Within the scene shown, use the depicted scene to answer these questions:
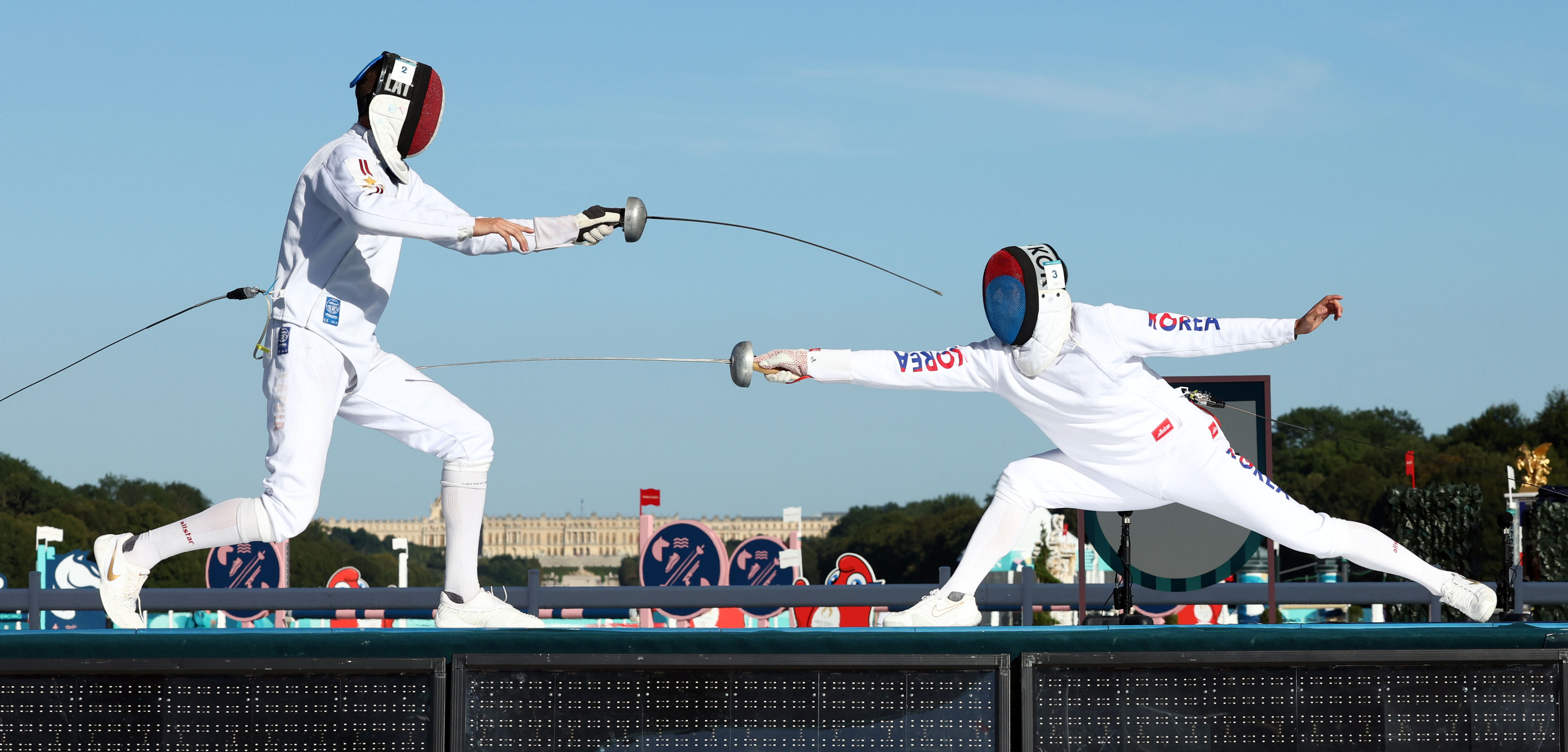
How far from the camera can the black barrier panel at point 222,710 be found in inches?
168

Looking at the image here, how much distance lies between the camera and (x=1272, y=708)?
4277 mm

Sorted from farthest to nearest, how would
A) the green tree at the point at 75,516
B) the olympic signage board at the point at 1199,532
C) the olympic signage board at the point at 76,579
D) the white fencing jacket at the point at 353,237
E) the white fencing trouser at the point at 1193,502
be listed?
the green tree at the point at 75,516
the olympic signage board at the point at 76,579
the olympic signage board at the point at 1199,532
the white fencing trouser at the point at 1193,502
the white fencing jacket at the point at 353,237

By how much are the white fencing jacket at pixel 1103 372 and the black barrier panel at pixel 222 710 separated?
2.21 meters

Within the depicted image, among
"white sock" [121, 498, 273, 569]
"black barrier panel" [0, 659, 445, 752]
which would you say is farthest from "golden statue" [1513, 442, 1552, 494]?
"black barrier panel" [0, 659, 445, 752]

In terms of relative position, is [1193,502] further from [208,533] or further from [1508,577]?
[208,533]

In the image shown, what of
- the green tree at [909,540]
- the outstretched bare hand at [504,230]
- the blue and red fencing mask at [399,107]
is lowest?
the green tree at [909,540]

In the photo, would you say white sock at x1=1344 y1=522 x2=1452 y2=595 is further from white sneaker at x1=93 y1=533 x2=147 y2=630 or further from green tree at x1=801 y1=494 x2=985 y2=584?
green tree at x1=801 y1=494 x2=985 y2=584

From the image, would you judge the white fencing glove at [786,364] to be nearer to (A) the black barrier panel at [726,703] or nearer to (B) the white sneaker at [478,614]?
(B) the white sneaker at [478,614]

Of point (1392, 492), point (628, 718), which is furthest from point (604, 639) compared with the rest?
point (1392, 492)

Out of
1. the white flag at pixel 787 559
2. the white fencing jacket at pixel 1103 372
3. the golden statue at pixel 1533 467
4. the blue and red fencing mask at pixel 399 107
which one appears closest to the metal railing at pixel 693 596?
the white fencing jacket at pixel 1103 372

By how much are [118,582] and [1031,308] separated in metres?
3.62

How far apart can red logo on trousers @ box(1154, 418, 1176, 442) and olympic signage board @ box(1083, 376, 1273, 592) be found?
2.03m

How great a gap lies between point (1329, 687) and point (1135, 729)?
23.6 inches

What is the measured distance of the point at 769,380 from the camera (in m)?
5.81
